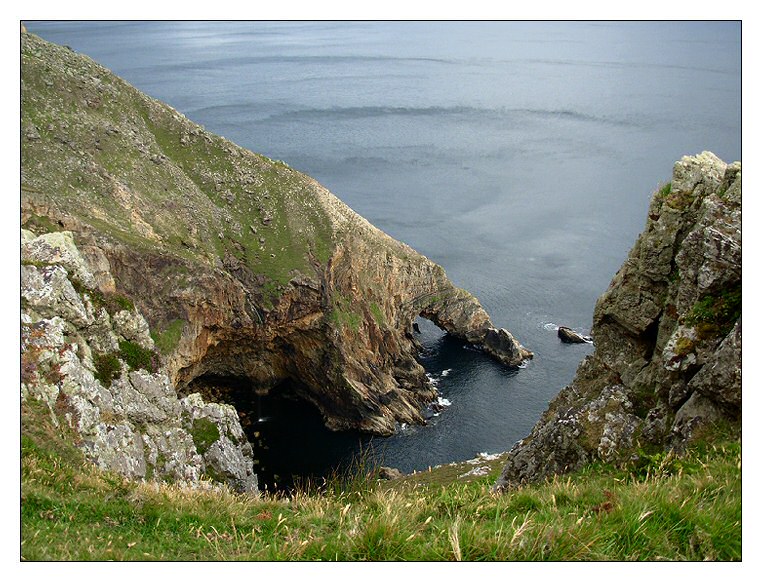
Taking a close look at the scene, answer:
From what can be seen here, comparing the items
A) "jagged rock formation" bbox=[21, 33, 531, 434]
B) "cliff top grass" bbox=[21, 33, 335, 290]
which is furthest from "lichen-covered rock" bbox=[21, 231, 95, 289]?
"jagged rock formation" bbox=[21, 33, 531, 434]

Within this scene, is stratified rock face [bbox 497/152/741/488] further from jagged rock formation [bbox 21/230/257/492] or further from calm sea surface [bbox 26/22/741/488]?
calm sea surface [bbox 26/22/741/488]

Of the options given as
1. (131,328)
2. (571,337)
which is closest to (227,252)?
(131,328)

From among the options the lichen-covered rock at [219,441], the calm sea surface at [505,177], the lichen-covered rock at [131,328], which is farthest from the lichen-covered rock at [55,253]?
the calm sea surface at [505,177]

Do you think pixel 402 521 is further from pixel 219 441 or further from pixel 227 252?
pixel 227 252

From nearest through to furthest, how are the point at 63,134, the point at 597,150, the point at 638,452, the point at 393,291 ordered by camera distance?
the point at 638,452 < the point at 63,134 < the point at 393,291 < the point at 597,150

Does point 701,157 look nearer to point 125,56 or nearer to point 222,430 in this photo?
point 222,430

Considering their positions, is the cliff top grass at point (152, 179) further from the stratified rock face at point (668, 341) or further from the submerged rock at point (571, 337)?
the stratified rock face at point (668, 341)

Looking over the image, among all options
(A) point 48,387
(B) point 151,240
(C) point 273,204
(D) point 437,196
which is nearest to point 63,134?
(B) point 151,240
